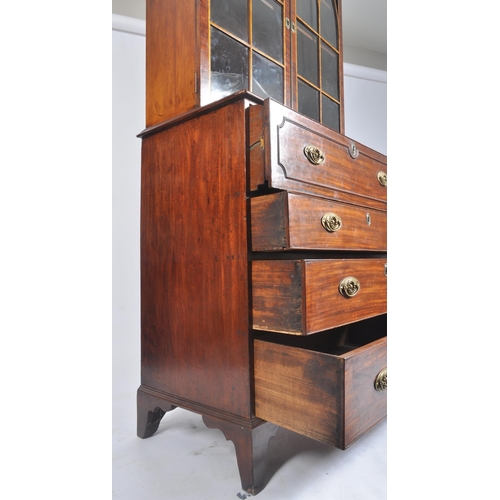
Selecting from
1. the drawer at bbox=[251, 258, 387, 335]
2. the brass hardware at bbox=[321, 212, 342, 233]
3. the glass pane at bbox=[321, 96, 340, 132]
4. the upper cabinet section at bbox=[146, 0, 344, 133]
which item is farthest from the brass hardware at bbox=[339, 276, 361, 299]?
the glass pane at bbox=[321, 96, 340, 132]

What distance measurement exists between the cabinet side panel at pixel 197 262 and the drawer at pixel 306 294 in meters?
0.04

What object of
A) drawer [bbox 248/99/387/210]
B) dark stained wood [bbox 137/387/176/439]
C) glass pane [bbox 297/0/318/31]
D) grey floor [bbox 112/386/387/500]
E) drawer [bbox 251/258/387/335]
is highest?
glass pane [bbox 297/0/318/31]

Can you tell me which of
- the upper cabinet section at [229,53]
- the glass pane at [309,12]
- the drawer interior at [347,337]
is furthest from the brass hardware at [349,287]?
the glass pane at [309,12]

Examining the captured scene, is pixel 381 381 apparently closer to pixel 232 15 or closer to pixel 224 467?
pixel 224 467

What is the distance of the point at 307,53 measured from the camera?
139cm

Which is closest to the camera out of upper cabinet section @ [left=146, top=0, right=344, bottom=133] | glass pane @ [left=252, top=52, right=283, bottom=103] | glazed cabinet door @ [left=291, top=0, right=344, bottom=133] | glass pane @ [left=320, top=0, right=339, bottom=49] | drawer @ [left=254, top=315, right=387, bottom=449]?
drawer @ [left=254, top=315, right=387, bottom=449]

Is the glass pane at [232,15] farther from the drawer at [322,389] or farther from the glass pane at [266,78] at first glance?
the drawer at [322,389]

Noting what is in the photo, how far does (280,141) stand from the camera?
2.62ft

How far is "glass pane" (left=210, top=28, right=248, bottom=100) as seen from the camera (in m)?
1.01

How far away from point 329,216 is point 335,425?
17.5 inches

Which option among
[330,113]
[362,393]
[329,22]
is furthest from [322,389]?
[329,22]

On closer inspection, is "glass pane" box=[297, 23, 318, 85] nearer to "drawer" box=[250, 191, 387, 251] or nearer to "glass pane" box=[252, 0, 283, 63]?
"glass pane" box=[252, 0, 283, 63]
